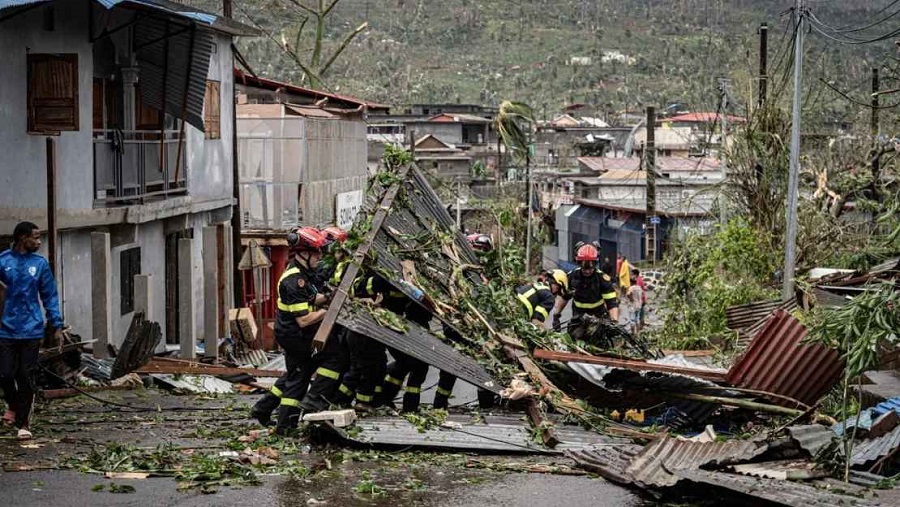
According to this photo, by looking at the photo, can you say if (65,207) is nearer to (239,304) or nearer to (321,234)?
(321,234)

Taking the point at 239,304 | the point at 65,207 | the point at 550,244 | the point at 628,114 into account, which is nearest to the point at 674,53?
the point at 628,114

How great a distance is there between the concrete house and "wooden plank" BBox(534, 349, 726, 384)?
6500mm

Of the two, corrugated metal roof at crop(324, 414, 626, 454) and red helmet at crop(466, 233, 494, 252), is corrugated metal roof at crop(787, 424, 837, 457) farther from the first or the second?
red helmet at crop(466, 233, 494, 252)

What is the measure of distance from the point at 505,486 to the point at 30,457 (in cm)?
365

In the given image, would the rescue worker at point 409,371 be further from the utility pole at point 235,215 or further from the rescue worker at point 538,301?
the utility pole at point 235,215

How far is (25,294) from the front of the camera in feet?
35.3

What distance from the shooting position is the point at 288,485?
8.85 meters

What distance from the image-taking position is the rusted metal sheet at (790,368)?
11375 millimetres

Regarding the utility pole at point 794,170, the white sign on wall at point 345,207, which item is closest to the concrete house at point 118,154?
the white sign on wall at point 345,207

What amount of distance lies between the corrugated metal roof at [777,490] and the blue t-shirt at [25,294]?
5644 millimetres

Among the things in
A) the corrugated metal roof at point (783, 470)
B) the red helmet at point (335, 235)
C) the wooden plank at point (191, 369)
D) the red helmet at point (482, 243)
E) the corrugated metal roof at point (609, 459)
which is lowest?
the wooden plank at point (191, 369)

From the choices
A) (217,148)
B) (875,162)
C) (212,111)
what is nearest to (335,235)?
(212,111)

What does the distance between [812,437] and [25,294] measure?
6.46 meters

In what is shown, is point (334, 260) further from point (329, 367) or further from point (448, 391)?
point (448, 391)
